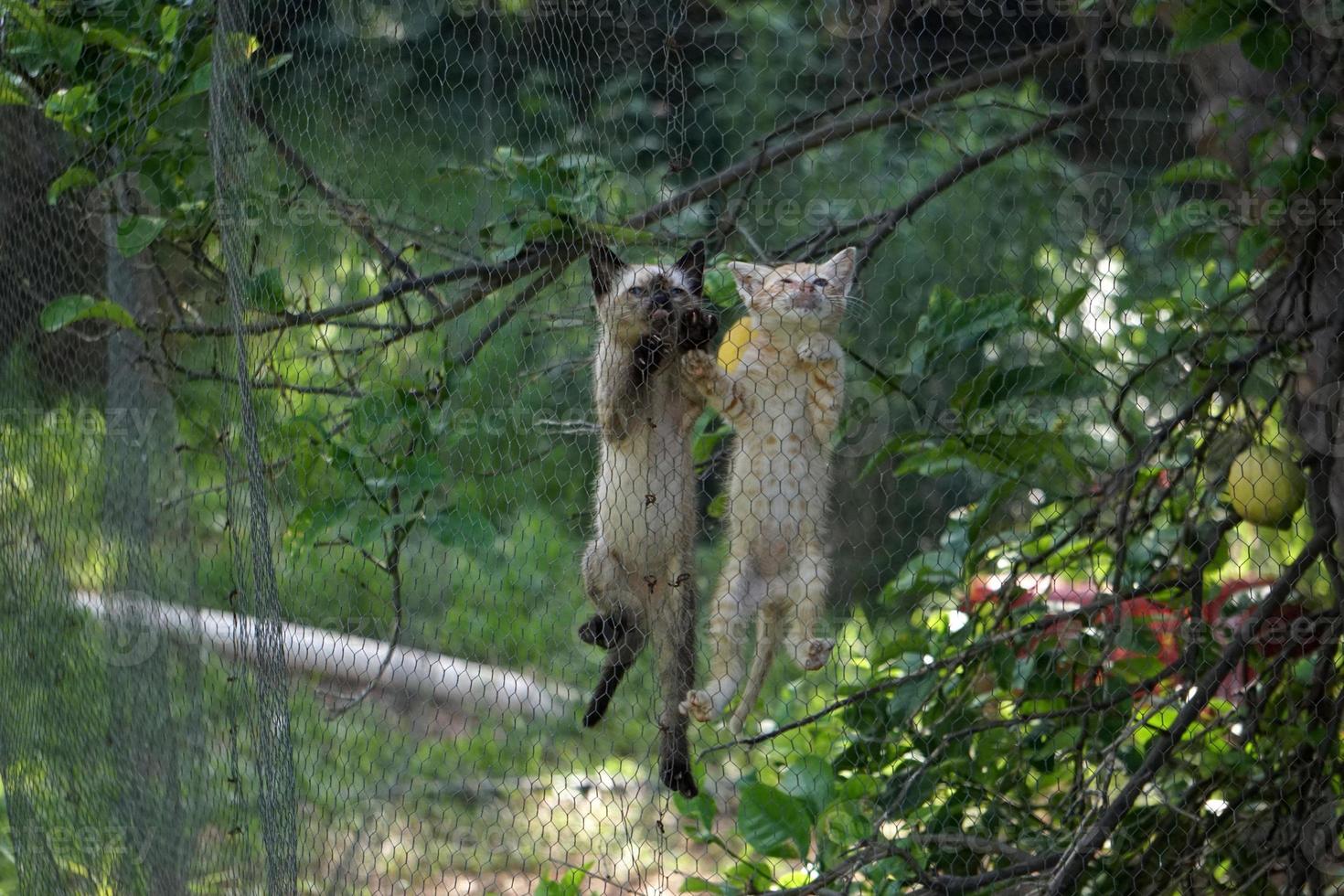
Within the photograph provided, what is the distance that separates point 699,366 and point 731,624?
0.38 meters

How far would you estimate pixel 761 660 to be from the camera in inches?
77.2

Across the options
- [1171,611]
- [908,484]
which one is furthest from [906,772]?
[908,484]

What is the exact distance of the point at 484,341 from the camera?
1.88 m

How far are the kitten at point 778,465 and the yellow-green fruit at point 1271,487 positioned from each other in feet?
2.32

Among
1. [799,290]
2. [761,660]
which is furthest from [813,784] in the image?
[799,290]

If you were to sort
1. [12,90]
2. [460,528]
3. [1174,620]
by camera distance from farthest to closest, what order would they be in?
[1174,620] < [12,90] < [460,528]

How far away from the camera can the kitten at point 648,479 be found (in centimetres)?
185

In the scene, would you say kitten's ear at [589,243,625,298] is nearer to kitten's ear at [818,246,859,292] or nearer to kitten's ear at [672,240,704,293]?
kitten's ear at [672,240,704,293]

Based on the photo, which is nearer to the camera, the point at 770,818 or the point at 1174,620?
the point at 770,818

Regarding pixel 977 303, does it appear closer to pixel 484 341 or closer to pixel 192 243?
pixel 484 341

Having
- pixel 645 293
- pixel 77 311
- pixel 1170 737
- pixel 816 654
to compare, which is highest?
pixel 645 293

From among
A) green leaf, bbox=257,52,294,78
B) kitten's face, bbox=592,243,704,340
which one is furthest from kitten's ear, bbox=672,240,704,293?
green leaf, bbox=257,52,294,78

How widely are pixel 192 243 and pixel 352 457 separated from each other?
2.03 ft

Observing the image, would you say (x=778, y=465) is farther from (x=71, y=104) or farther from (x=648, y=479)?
(x=71, y=104)
